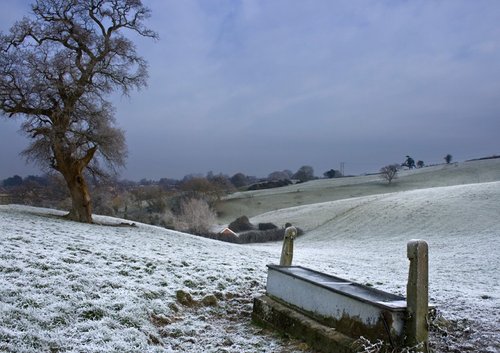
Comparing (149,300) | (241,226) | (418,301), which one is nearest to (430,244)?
(149,300)

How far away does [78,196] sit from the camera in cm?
2483

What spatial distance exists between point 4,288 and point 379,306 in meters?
6.28

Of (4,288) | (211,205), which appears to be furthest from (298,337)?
(211,205)

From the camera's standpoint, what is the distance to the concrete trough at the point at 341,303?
5980 millimetres

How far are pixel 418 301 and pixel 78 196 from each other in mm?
22528

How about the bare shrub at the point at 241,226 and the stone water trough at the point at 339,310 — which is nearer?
the stone water trough at the point at 339,310

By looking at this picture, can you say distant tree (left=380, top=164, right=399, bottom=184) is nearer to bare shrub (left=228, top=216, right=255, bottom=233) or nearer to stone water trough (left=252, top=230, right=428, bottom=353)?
bare shrub (left=228, top=216, right=255, bottom=233)

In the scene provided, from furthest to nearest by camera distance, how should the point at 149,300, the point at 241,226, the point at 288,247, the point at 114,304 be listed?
the point at 241,226
the point at 288,247
the point at 149,300
the point at 114,304

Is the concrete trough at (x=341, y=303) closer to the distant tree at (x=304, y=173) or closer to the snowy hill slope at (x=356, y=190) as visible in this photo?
the snowy hill slope at (x=356, y=190)

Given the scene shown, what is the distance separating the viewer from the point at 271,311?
8.31m

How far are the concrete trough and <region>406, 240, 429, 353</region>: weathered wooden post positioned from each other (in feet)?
0.39

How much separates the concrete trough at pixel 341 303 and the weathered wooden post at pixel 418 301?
12 cm

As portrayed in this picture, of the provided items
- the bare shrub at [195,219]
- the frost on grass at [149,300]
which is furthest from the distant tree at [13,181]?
the frost on grass at [149,300]

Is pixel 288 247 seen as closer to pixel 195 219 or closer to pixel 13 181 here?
pixel 195 219
